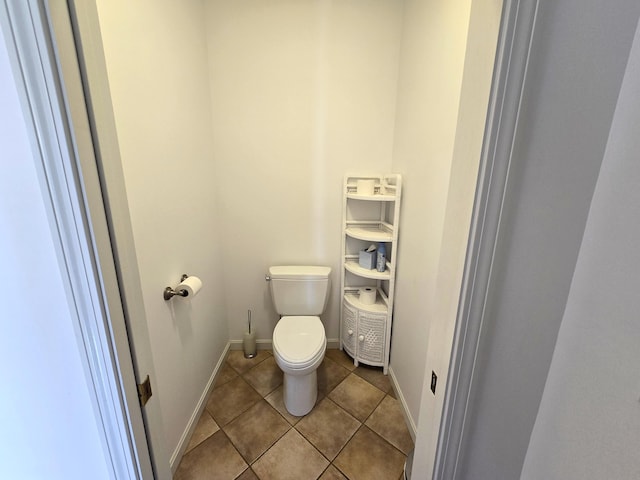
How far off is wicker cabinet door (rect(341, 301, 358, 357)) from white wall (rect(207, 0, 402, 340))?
8.3 inches

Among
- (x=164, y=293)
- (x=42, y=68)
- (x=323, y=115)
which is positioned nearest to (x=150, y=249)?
(x=164, y=293)

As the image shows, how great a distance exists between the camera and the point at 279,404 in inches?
71.0

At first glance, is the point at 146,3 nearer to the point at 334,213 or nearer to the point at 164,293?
the point at 164,293

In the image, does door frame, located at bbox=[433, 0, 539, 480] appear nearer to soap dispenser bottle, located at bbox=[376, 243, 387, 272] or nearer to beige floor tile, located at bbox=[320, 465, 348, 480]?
beige floor tile, located at bbox=[320, 465, 348, 480]

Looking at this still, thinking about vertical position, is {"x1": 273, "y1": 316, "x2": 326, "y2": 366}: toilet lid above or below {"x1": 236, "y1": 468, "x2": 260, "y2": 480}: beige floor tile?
above

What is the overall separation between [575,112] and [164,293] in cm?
149

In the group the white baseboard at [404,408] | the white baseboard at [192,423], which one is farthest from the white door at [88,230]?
the white baseboard at [404,408]

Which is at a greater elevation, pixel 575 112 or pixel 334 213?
pixel 575 112

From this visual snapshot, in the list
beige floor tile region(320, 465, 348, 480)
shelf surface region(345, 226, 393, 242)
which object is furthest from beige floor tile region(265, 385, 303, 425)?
shelf surface region(345, 226, 393, 242)

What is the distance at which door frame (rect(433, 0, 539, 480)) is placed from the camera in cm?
48

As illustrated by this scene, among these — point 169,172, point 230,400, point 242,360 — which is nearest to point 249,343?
point 242,360

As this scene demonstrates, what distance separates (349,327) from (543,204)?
1.81 m

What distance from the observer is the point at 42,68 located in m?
0.47

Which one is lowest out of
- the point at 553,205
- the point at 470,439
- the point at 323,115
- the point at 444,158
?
the point at 470,439
